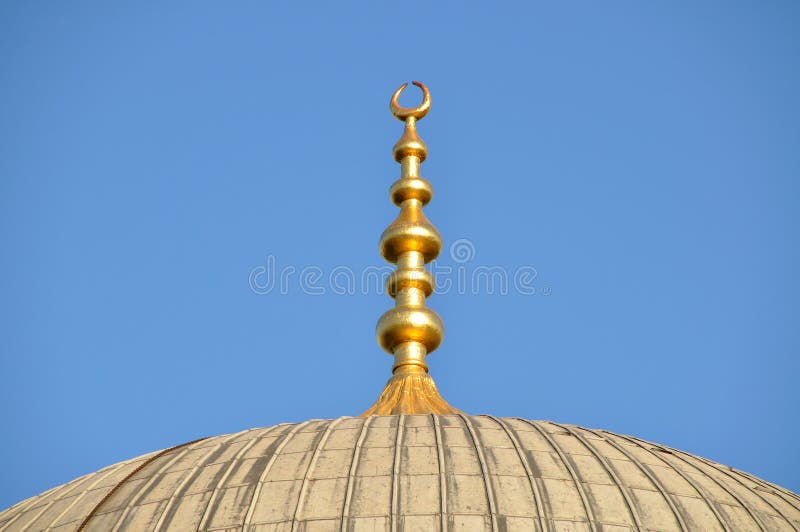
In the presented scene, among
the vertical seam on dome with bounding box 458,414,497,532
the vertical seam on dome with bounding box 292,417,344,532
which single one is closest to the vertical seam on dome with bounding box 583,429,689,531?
the vertical seam on dome with bounding box 458,414,497,532

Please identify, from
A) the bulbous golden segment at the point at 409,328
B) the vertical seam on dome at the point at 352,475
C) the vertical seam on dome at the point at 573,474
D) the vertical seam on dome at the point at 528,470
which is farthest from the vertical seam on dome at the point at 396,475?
the bulbous golden segment at the point at 409,328

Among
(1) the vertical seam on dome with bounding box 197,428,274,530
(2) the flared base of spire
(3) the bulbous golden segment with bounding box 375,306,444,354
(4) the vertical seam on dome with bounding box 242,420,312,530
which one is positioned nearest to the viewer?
(4) the vertical seam on dome with bounding box 242,420,312,530

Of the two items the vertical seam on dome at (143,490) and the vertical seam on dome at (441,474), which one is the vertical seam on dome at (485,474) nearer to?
the vertical seam on dome at (441,474)

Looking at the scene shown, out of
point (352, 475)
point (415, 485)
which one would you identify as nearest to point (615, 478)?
point (415, 485)

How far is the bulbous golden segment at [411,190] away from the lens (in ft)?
76.6

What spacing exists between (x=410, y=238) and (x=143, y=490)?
747 centimetres

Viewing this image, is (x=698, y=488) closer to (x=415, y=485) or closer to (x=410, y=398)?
(x=415, y=485)

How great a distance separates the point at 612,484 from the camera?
15852 mm

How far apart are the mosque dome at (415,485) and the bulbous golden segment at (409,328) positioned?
10.2ft

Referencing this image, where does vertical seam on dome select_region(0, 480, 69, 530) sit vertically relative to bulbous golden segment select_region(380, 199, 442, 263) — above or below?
below

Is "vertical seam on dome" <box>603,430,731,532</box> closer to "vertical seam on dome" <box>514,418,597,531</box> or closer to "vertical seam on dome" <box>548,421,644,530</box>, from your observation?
"vertical seam on dome" <box>548,421,644,530</box>

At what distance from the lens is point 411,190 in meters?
23.3

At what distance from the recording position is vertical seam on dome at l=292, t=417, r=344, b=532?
49.5 ft

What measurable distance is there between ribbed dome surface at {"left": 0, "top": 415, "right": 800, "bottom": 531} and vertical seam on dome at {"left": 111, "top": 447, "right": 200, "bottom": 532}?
0.07ft
